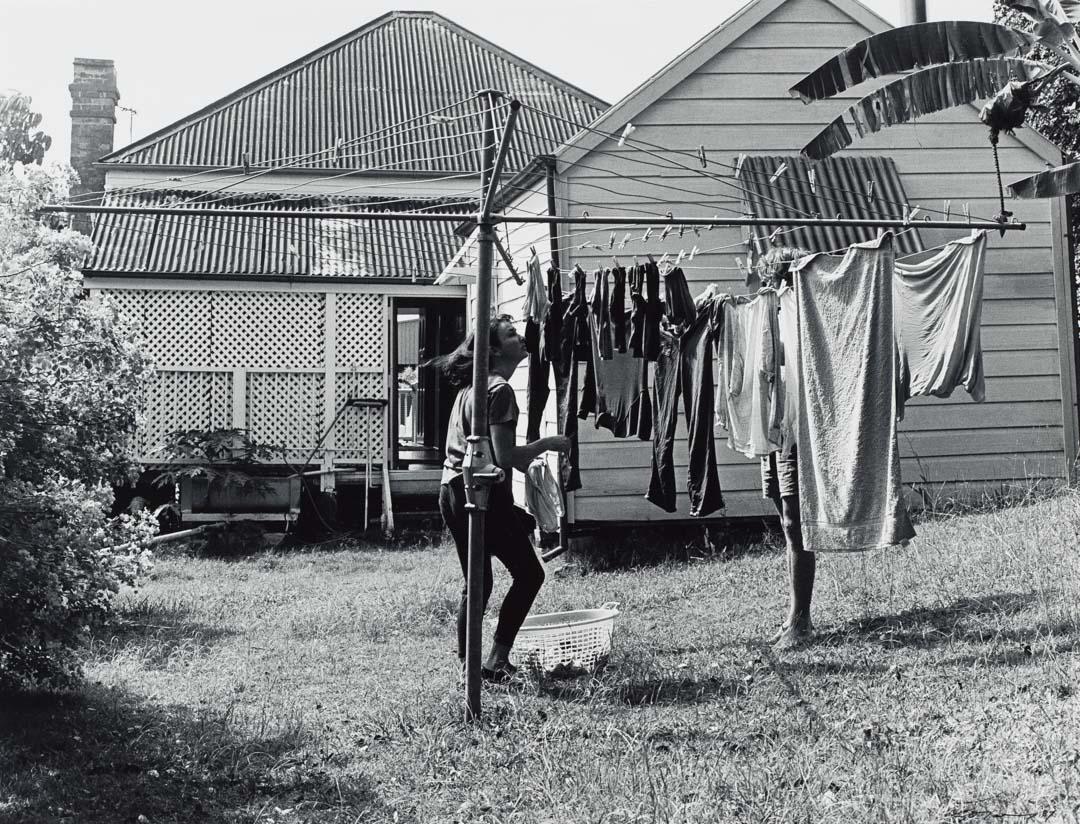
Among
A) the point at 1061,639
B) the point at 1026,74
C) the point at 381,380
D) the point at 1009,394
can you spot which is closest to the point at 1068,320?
the point at 1009,394

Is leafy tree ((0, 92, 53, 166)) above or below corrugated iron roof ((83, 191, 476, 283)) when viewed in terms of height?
below

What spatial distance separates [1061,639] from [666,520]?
15.7 ft

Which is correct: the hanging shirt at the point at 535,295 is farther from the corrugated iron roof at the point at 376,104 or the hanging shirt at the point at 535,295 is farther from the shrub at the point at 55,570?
the corrugated iron roof at the point at 376,104

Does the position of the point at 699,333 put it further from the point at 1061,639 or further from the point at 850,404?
the point at 1061,639

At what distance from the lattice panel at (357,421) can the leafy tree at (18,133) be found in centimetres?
879

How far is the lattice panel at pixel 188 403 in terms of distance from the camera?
48.4ft

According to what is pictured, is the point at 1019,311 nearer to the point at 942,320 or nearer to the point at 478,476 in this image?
the point at 942,320

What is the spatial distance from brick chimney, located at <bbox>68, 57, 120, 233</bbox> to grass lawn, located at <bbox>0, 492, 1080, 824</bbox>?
14.4 m

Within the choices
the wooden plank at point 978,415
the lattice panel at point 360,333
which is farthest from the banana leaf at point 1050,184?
the lattice panel at point 360,333

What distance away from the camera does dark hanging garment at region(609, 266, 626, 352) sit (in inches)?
294

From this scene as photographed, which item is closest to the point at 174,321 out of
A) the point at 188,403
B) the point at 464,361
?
the point at 188,403

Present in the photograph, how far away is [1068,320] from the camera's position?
10609 millimetres

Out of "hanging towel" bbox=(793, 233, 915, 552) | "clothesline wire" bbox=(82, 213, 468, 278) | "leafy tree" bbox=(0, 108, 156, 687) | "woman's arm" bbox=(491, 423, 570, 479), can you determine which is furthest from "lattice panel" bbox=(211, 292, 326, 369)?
"hanging towel" bbox=(793, 233, 915, 552)

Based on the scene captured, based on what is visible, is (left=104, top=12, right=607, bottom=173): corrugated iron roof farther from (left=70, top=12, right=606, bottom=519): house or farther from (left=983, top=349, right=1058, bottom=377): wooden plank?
(left=983, top=349, right=1058, bottom=377): wooden plank
